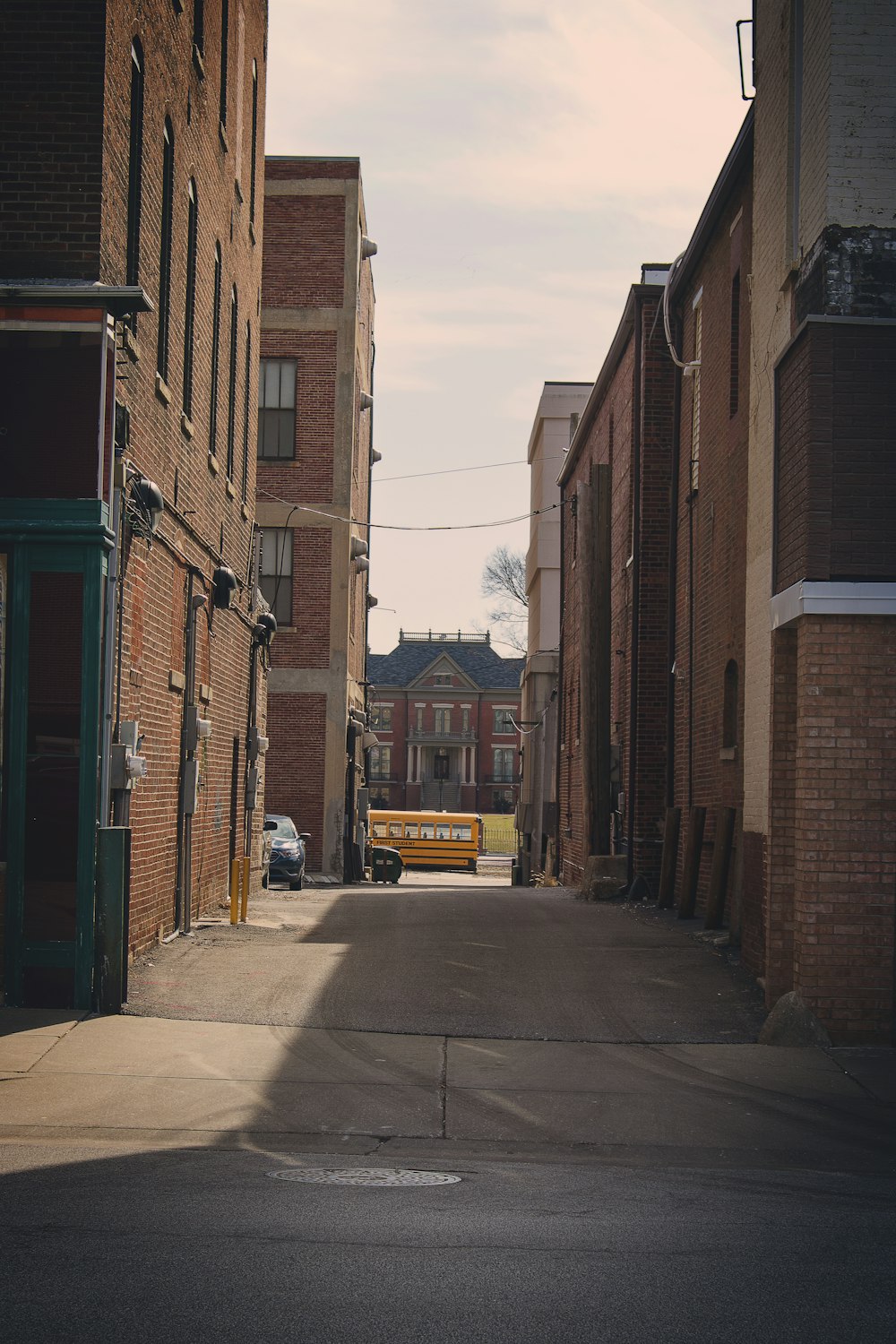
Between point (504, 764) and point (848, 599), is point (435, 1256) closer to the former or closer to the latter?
point (848, 599)

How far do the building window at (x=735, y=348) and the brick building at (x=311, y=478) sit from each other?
55.9ft

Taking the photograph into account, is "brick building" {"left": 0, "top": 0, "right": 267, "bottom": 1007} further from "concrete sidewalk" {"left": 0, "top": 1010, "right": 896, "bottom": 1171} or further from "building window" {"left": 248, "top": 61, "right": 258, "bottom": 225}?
"building window" {"left": 248, "top": 61, "right": 258, "bottom": 225}

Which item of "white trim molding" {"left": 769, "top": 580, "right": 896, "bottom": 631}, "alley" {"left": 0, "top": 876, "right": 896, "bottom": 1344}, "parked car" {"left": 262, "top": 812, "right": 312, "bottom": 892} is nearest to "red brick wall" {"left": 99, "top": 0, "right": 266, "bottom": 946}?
"alley" {"left": 0, "top": 876, "right": 896, "bottom": 1344}

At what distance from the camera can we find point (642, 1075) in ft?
29.2

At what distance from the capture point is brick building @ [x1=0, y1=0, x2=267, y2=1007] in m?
9.80

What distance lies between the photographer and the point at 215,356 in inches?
653

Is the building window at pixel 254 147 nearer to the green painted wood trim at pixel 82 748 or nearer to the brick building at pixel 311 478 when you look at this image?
the green painted wood trim at pixel 82 748

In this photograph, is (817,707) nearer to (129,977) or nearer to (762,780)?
(762,780)

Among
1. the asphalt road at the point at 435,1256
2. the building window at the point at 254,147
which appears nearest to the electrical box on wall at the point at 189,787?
the asphalt road at the point at 435,1256

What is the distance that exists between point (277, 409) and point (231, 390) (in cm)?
1475

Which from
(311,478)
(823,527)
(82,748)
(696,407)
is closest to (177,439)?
(82,748)

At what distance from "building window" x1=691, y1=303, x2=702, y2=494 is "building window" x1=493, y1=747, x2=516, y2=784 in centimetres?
7410

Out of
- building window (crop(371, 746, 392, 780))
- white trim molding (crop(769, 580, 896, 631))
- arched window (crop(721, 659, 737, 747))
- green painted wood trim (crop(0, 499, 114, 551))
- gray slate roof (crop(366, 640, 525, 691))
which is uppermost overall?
gray slate roof (crop(366, 640, 525, 691))

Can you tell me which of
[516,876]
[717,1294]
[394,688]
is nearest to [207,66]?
[717,1294]
